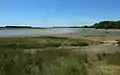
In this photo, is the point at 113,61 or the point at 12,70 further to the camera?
the point at 113,61

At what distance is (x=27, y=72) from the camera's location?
7992mm

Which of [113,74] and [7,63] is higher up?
[7,63]

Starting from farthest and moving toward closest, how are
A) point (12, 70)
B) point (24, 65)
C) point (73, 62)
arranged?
point (73, 62) → point (24, 65) → point (12, 70)

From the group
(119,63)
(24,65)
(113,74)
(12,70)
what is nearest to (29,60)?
(24,65)

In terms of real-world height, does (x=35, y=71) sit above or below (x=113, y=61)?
above

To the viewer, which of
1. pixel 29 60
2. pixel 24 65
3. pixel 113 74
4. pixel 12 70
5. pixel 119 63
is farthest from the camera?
pixel 119 63

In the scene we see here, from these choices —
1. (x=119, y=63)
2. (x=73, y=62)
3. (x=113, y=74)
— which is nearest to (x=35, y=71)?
(x=73, y=62)

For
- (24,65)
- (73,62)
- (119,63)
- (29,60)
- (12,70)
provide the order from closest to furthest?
1. (12,70)
2. (24,65)
3. (29,60)
4. (73,62)
5. (119,63)

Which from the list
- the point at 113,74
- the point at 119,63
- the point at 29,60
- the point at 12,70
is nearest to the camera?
the point at 12,70

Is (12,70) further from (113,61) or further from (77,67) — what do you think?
(113,61)

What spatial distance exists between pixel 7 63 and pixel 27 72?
2.10 ft

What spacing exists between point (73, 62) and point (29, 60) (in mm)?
1796

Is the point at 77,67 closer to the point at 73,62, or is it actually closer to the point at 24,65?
the point at 73,62

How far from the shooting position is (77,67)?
9.61m
